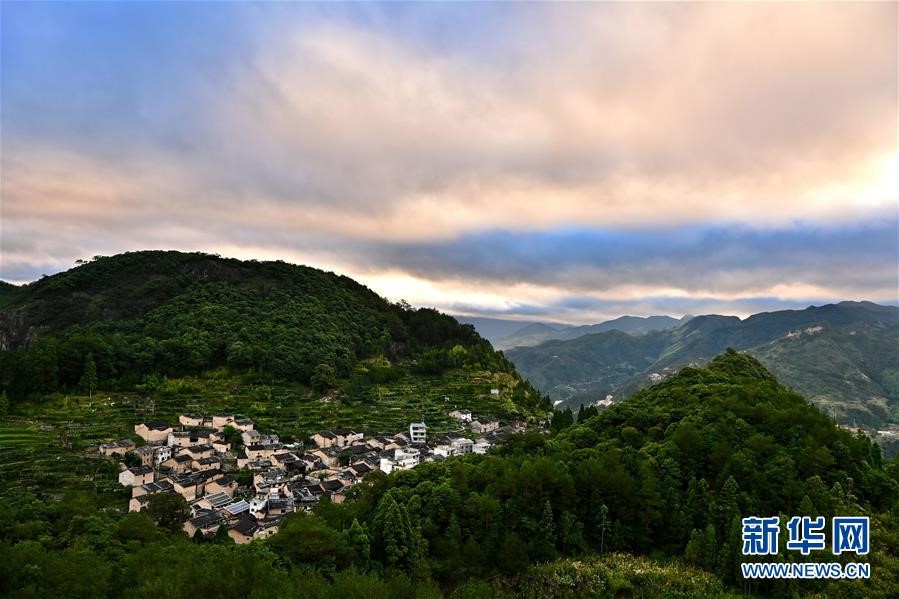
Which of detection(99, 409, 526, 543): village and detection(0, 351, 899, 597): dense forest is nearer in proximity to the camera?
detection(0, 351, 899, 597): dense forest

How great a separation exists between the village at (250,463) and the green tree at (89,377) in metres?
16.1

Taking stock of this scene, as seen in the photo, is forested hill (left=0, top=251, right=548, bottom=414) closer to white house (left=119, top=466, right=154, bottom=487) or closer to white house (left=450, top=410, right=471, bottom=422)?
white house (left=450, top=410, right=471, bottom=422)

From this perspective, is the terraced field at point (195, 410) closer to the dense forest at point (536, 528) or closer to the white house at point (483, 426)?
the white house at point (483, 426)

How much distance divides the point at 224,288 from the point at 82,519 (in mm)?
73973

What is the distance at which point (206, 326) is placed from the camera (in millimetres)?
72812

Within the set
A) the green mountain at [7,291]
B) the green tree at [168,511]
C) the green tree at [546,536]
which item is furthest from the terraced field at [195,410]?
the green mountain at [7,291]

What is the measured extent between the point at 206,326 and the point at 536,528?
66436mm

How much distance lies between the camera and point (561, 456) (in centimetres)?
2700

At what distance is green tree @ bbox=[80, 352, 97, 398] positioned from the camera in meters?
53.4

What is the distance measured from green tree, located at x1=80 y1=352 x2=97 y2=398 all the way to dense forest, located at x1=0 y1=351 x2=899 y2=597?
31507 millimetres

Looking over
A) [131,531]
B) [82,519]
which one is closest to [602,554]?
[131,531]

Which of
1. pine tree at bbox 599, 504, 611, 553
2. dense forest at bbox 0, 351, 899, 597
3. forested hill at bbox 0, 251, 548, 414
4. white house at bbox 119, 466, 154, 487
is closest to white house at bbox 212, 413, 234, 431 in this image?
white house at bbox 119, 466, 154, 487

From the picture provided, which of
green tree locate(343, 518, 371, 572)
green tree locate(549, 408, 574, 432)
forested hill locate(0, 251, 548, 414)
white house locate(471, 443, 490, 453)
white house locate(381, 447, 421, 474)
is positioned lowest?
white house locate(381, 447, 421, 474)

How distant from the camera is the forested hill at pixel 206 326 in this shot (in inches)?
2271
